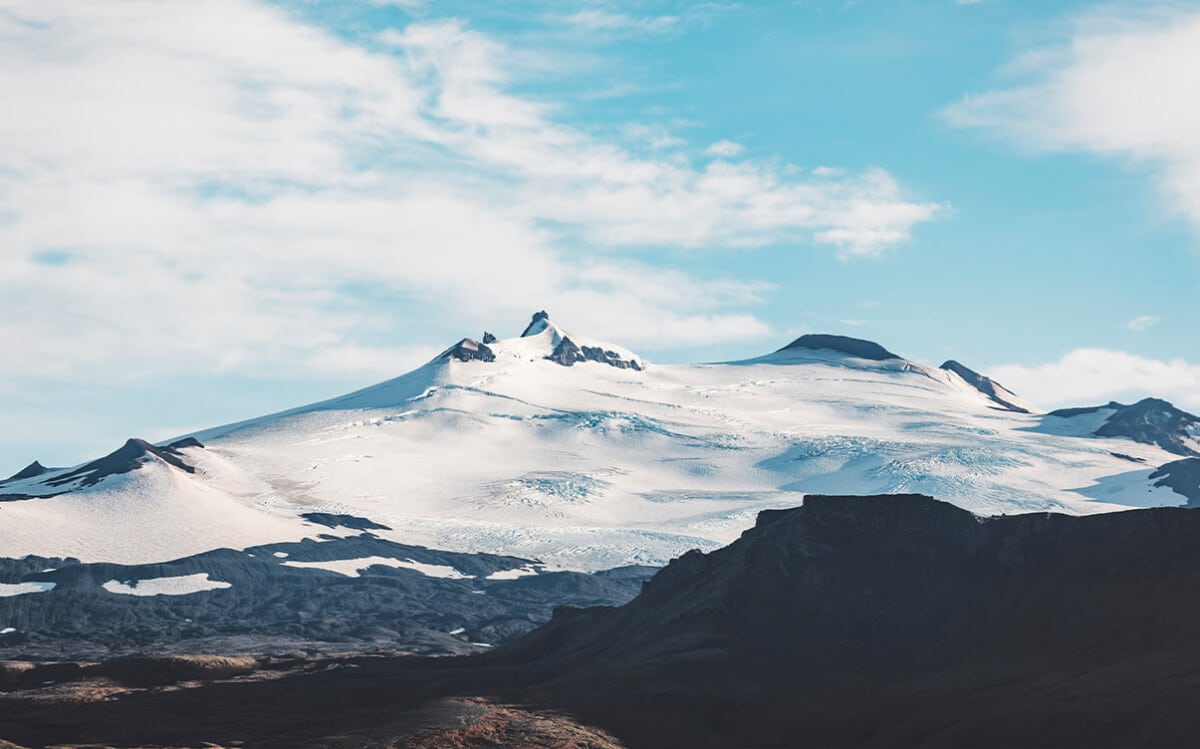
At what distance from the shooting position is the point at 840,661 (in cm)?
11981

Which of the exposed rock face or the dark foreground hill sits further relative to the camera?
the exposed rock face

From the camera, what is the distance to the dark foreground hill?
321 feet

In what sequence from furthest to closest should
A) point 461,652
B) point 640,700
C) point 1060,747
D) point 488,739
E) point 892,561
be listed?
1. point 461,652
2. point 892,561
3. point 640,700
4. point 488,739
5. point 1060,747

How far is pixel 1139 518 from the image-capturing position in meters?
123

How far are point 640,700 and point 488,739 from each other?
1509cm

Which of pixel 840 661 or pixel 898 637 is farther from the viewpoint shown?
pixel 898 637

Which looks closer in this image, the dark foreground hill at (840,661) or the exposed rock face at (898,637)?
the dark foreground hill at (840,661)

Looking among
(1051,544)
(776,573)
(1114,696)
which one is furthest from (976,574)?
(1114,696)

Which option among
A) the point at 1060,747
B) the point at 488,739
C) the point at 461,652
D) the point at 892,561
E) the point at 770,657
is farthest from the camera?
the point at 461,652

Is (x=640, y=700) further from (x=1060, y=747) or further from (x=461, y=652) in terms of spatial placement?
(x=461, y=652)

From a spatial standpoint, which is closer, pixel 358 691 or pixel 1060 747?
pixel 1060 747

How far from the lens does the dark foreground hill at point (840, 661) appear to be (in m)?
97.9

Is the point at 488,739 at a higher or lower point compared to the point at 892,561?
lower

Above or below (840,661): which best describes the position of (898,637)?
above
